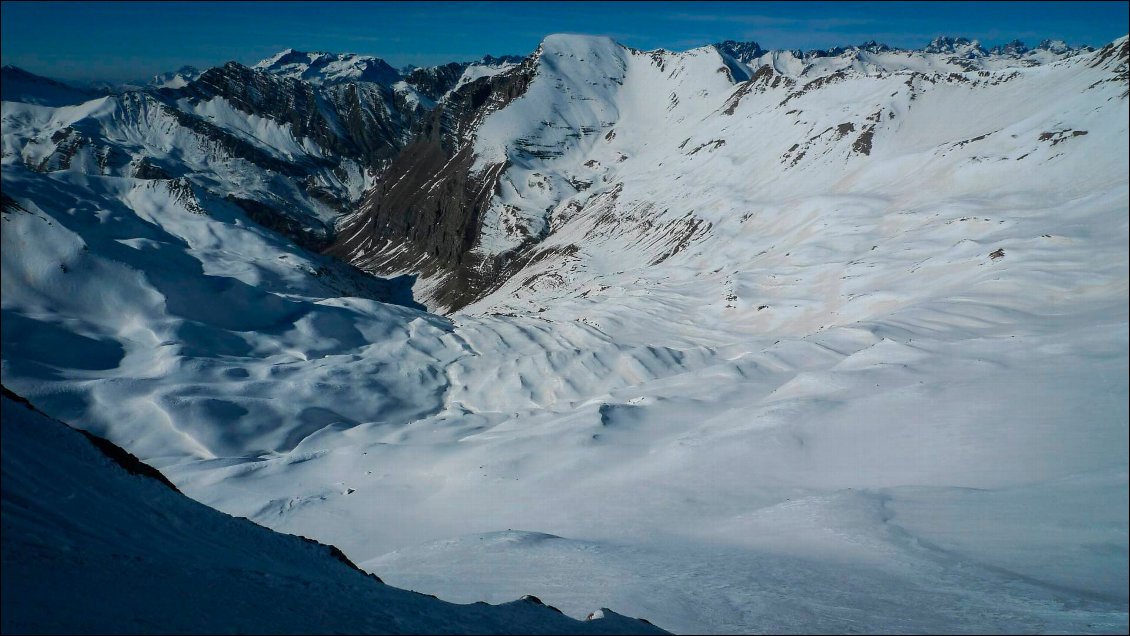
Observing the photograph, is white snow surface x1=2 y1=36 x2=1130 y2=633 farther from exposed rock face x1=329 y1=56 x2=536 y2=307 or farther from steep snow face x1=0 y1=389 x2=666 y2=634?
exposed rock face x1=329 y1=56 x2=536 y2=307

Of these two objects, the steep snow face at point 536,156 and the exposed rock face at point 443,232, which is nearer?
the exposed rock face at point 443,232

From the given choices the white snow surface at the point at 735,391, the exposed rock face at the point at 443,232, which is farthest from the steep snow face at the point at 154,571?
the exposed rock face at the point at 443,232

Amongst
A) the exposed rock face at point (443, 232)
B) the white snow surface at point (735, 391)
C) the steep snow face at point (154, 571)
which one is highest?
the exposed rock face at point (443, 232)

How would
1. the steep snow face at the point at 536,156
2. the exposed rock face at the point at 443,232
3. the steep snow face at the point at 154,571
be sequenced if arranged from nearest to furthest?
1. the steep snow face at the point at 154,571
2. the exposed rock face at the point at 443,232
3. the steep snow face at the point at 536,156

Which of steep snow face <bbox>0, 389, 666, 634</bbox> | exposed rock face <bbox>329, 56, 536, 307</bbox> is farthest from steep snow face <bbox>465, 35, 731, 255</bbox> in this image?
steep snow face <bbox>0, 389, 666, 634</bbox>

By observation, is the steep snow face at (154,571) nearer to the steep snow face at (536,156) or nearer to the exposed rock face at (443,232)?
the exposed rock face at (443,232)

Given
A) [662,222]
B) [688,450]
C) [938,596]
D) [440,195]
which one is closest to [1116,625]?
[938,596]
